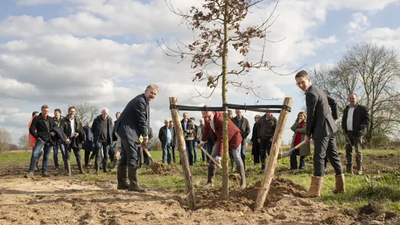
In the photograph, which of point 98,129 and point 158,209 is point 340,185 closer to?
point 158,209

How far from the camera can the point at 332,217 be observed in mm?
5055

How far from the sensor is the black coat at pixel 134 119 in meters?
7.39

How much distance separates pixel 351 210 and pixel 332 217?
67cm

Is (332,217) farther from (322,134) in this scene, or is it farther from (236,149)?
(236,149)

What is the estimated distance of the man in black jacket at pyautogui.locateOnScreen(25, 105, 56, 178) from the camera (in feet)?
35.2

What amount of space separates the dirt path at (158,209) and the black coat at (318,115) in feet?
3.97

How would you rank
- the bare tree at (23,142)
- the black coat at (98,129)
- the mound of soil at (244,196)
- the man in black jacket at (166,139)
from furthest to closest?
the bare tree at (23,142), the man in black jacket at (166,139), the black coat at (98,129), the mound of soil at (244,196)

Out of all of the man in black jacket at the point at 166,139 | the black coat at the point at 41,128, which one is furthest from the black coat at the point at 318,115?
the man in black jacket at the point at 166,139

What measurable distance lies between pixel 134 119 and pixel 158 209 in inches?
91.8

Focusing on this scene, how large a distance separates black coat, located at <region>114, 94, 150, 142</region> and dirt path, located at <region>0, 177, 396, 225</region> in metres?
1.17

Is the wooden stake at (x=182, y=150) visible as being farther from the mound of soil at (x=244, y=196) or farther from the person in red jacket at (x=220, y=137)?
the person in red jacket at (x=220, y=137)

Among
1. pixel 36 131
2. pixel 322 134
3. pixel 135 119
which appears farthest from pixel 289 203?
pixel 36 131

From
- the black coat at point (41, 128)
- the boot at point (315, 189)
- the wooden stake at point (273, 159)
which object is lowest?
the boot at point (315, 189)

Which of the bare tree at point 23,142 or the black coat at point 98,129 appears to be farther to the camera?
the bare tree at point 23,142
